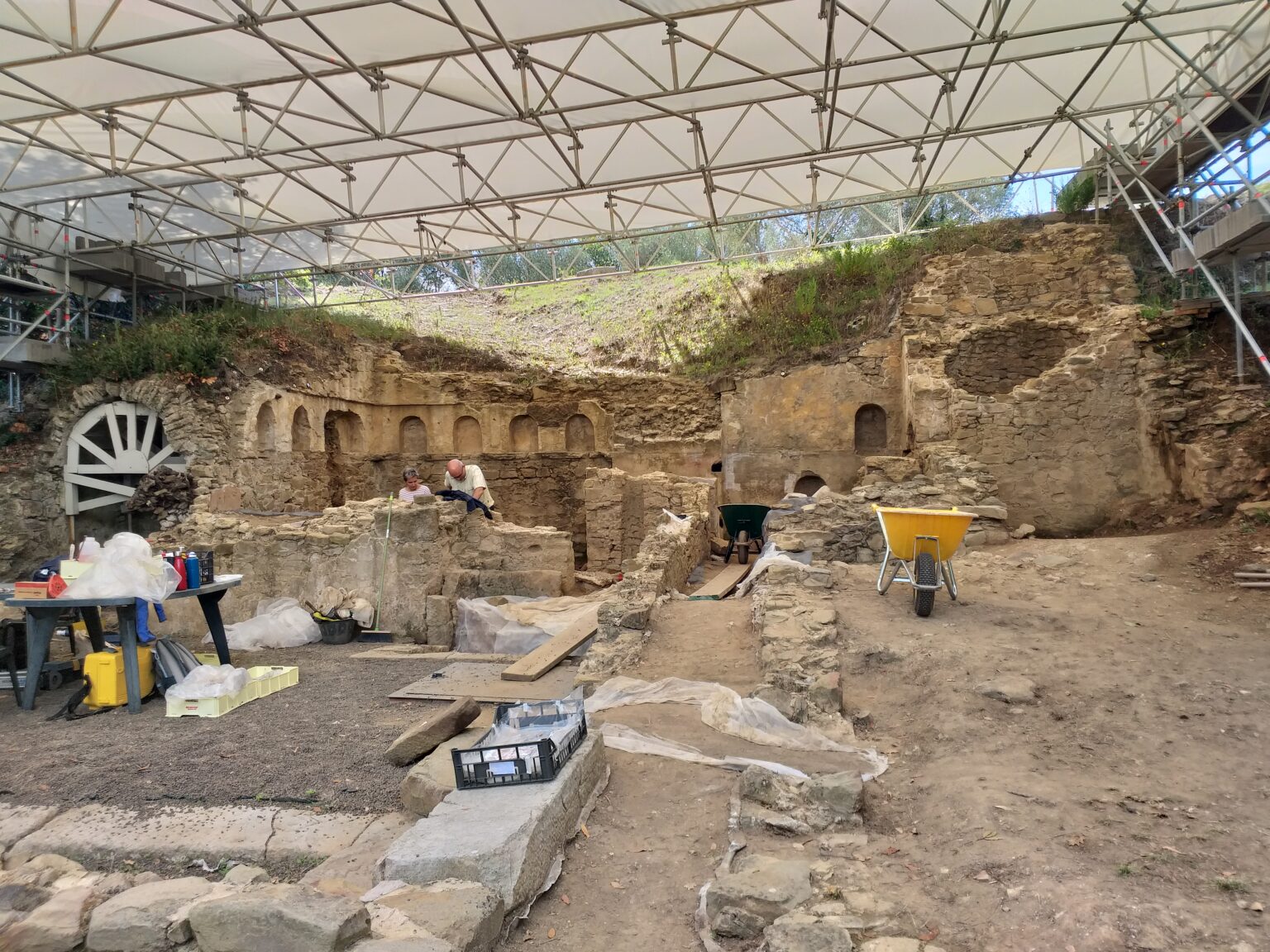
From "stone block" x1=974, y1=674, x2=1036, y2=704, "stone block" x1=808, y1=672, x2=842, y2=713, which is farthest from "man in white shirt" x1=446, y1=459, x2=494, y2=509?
"stone block" x1=974, y1=674, x2=1036, y2=704

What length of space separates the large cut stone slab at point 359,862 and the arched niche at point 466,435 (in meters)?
17.1

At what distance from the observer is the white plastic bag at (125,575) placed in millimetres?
5980

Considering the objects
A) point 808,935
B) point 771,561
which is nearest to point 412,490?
point 771,561

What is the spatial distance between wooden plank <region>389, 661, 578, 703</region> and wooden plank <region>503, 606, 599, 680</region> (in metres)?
0.06

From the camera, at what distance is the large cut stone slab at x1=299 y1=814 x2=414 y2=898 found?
3.10 metres

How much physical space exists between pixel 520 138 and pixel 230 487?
812 cm

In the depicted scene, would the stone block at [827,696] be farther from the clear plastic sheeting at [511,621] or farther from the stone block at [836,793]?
the clear plastic sheeting at [511,621]

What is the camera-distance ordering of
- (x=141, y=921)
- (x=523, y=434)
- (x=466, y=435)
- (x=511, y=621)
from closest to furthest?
(x=141, y=921) < (x=511, y=621) < (x=523, y=434) < (x=466, y=435)

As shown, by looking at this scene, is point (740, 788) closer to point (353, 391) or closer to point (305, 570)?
point (305, 570)

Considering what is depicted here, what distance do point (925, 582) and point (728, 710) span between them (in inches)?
103

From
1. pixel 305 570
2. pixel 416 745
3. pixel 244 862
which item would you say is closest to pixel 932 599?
pixel 416 745

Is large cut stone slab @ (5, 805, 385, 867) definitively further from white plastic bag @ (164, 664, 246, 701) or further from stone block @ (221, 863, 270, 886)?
white plastic bag @ (164, 664, 246, 701)

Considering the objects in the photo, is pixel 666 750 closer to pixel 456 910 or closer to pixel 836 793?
pixel 836 793

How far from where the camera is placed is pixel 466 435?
20578 mm
